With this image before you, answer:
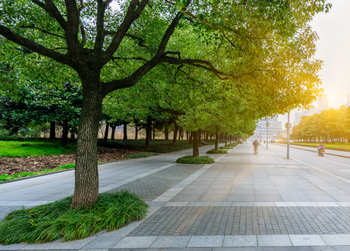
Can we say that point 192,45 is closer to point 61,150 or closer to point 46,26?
point 46,26

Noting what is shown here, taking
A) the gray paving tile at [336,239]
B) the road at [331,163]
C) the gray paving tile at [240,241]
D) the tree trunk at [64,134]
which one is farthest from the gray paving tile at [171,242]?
the tree trunk at [64,134]

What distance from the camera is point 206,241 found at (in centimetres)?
389

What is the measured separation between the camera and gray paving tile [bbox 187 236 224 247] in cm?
376

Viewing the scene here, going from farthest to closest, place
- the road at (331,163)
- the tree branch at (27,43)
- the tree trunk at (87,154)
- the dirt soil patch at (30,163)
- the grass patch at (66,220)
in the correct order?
the road at (331,163)
the dirt soil patch at (30,163)
the tree trunk at (87,154)
the tree branch at (27,43)
the grass patch at (66,220)

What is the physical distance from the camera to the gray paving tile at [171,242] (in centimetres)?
377

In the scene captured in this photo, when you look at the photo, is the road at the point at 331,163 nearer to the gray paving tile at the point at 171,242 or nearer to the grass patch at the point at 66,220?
the gray paving tile at the point at 171,242

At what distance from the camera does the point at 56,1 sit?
8109 millimetres

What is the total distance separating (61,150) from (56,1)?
11.8 m

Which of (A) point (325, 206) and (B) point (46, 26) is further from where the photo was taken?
(B) point (46, 26)

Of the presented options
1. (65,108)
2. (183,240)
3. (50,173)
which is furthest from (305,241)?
(65,108)

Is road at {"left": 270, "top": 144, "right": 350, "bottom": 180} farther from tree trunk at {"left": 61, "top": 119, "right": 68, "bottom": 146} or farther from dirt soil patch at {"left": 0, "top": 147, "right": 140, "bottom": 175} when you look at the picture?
tree trunk at {"left": 61, "top": 119, "right": 68, "bottom": 146}

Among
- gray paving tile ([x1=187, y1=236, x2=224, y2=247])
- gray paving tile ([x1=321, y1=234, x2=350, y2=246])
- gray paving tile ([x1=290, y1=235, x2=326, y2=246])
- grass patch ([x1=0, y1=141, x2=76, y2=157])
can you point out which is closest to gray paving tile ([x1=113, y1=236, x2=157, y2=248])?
gray paving tile ([x1=187, y1=236, x2=224, y2=247])

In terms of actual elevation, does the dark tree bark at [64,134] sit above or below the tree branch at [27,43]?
below

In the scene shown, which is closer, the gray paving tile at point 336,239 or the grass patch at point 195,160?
the gray paving tile at point 336,239
